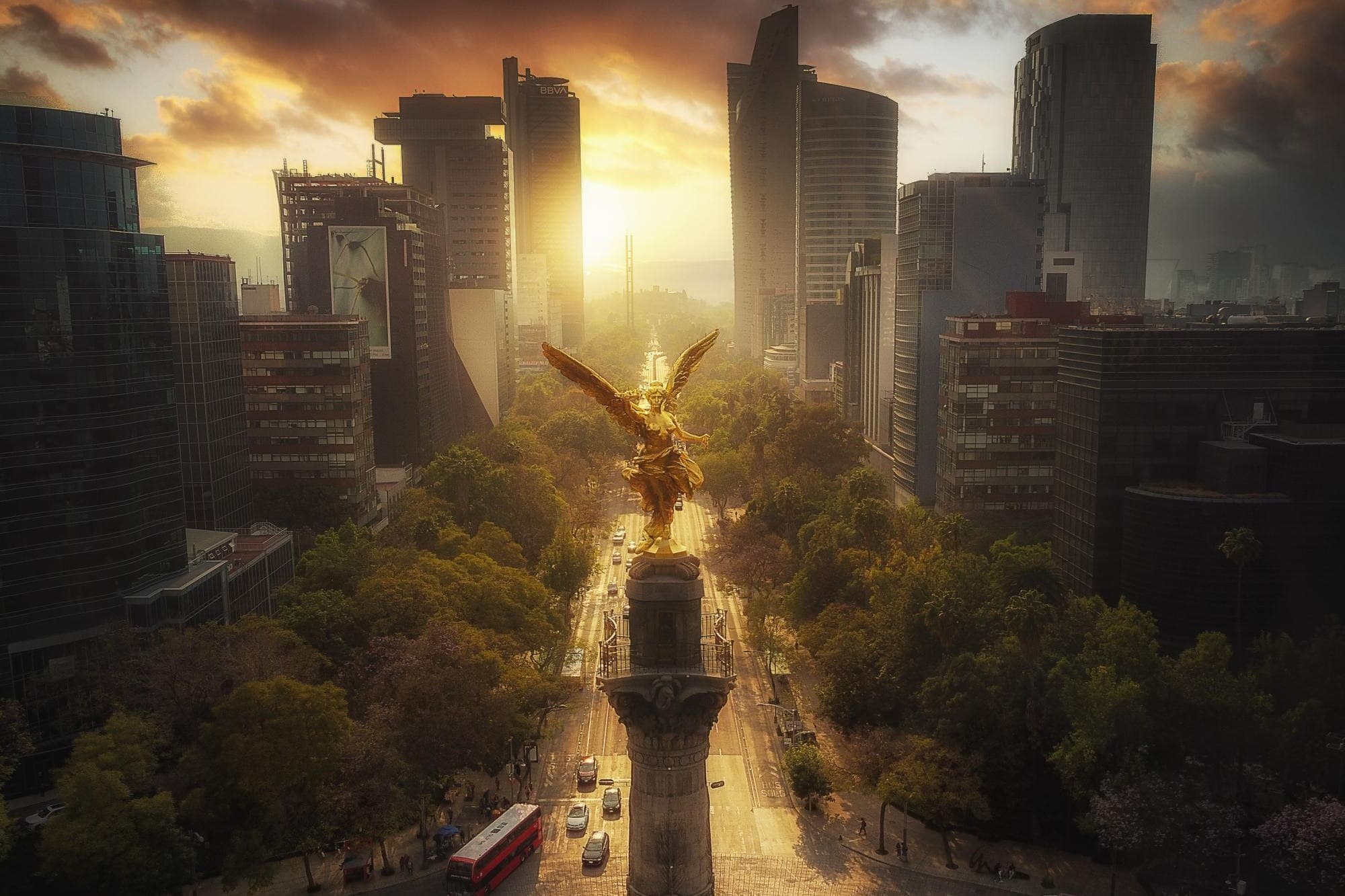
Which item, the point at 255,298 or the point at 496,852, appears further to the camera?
the point at 255,298

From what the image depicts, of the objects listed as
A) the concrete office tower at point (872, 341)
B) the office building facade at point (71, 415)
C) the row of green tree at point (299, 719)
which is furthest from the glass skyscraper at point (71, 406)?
the concrete office tower at point (872, 341)

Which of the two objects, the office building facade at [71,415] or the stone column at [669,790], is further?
the office building facade at [71,415]

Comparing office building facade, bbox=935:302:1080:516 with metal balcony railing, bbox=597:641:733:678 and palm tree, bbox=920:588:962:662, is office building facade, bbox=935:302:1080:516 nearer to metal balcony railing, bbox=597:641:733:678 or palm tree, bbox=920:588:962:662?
palm tree, bbox=920:588:962:662

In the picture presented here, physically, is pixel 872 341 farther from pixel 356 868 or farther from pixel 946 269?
pixel 356 868

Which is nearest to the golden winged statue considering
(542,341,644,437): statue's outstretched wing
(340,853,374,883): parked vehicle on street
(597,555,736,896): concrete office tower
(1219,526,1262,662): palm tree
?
(542,341,644,437): statue's outstretched wing

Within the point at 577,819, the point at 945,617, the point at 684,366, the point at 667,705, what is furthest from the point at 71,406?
the point at 945,617

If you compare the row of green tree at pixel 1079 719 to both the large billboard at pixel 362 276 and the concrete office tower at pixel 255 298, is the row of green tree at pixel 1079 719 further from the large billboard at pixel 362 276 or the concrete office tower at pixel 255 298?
the concrete office tower at pixel 255 298
